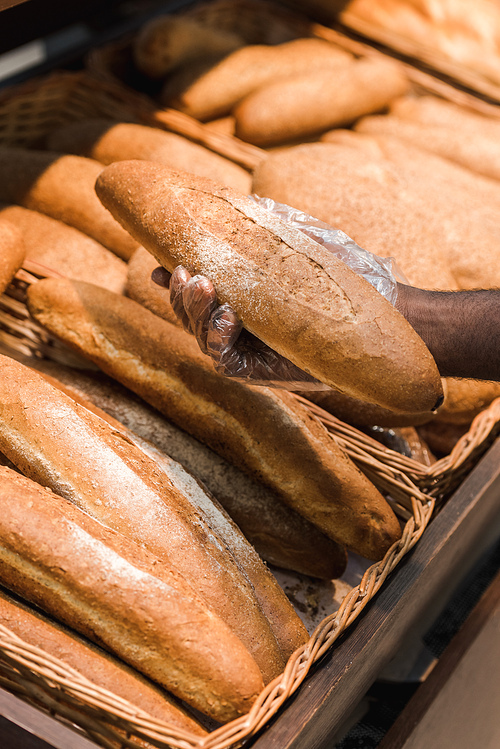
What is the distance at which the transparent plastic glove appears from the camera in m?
1.09

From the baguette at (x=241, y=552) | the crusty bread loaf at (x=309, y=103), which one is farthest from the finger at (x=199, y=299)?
the crusty bread loaf at (x=309, y=103)

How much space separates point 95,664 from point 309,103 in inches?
77.1

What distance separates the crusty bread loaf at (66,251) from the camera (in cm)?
157

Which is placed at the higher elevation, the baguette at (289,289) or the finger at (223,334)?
the baguette at (289,289)

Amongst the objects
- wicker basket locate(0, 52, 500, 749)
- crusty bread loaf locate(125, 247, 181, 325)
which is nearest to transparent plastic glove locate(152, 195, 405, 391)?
crusty bread loaf locate(125, 247, 181, 325)

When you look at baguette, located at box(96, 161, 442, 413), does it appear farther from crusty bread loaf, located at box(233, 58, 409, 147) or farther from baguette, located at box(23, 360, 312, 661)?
crusty bread loaf, located at box(233, 58, 409, 147)

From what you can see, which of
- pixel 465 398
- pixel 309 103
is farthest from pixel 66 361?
pixel 309 103

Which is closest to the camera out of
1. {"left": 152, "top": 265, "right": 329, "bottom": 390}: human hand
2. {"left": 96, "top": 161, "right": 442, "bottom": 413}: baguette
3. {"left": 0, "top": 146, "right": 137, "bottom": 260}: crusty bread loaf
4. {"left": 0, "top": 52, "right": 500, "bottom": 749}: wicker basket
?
{"left": 0, "top": 52, "right": 500, "bottom": 749}: wicker basket

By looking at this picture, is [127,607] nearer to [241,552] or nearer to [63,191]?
[241,552]

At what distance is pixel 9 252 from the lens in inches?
54.0

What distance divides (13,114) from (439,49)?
1.98 meters

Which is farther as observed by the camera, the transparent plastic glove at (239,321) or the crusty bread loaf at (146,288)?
the crusty bread loaf at (146,288)

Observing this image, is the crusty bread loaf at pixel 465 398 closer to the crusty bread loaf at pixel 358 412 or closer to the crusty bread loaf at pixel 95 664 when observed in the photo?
the crusty bread loaf at pixel 358 412

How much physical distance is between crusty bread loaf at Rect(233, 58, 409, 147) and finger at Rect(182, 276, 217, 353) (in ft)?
3.99
